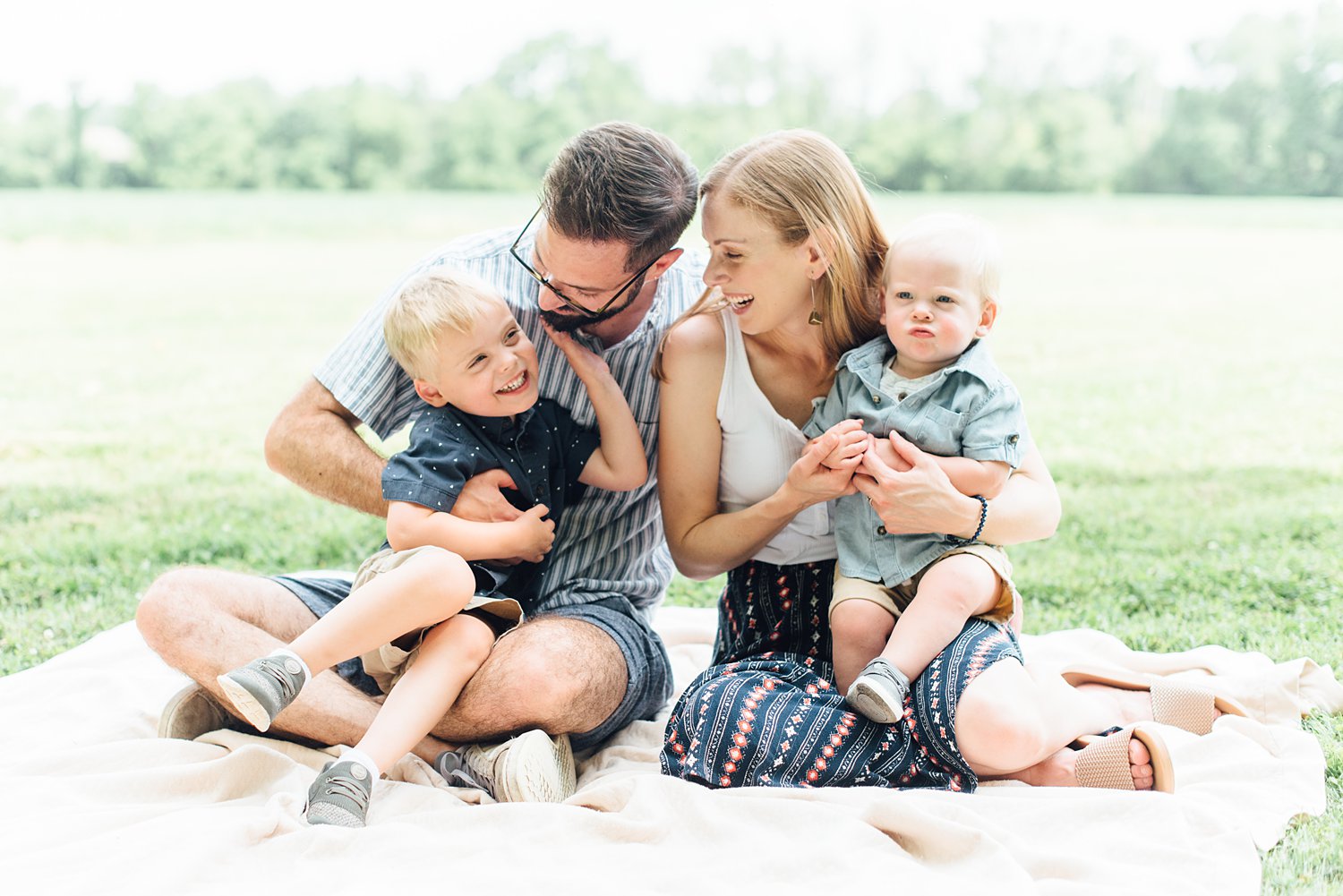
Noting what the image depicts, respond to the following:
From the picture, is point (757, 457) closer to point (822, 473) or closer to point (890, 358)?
point (822, 473)

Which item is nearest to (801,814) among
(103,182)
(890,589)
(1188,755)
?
(890,589)

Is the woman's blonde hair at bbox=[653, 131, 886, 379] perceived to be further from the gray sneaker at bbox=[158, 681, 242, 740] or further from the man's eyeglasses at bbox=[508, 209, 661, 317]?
the gray sneaker at bbox=[158, 681, 242, 740]

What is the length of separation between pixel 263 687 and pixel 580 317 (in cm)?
104

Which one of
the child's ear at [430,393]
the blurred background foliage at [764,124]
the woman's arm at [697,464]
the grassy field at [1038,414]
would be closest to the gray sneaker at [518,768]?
the woman's arm at [697,464]

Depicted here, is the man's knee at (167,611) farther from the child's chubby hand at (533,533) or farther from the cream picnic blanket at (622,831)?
the child's chubby hand at (533,533)

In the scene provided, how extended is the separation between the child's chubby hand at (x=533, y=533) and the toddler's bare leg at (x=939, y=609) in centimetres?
76

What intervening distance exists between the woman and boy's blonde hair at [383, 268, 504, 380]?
44cm

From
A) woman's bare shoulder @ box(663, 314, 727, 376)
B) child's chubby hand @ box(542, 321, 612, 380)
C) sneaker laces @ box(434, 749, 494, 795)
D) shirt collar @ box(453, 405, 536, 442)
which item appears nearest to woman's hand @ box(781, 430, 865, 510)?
woman's bare shoulder @ box(663, 314, 727, 376)

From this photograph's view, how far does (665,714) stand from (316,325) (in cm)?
859

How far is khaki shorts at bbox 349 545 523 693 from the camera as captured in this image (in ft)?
8.53

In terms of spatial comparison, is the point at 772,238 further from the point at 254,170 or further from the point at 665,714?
the point at 254,170

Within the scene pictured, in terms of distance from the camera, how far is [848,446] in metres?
2.53

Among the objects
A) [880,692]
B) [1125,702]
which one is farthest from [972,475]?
[1125,702]

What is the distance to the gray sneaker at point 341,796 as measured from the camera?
2291 millimetres
